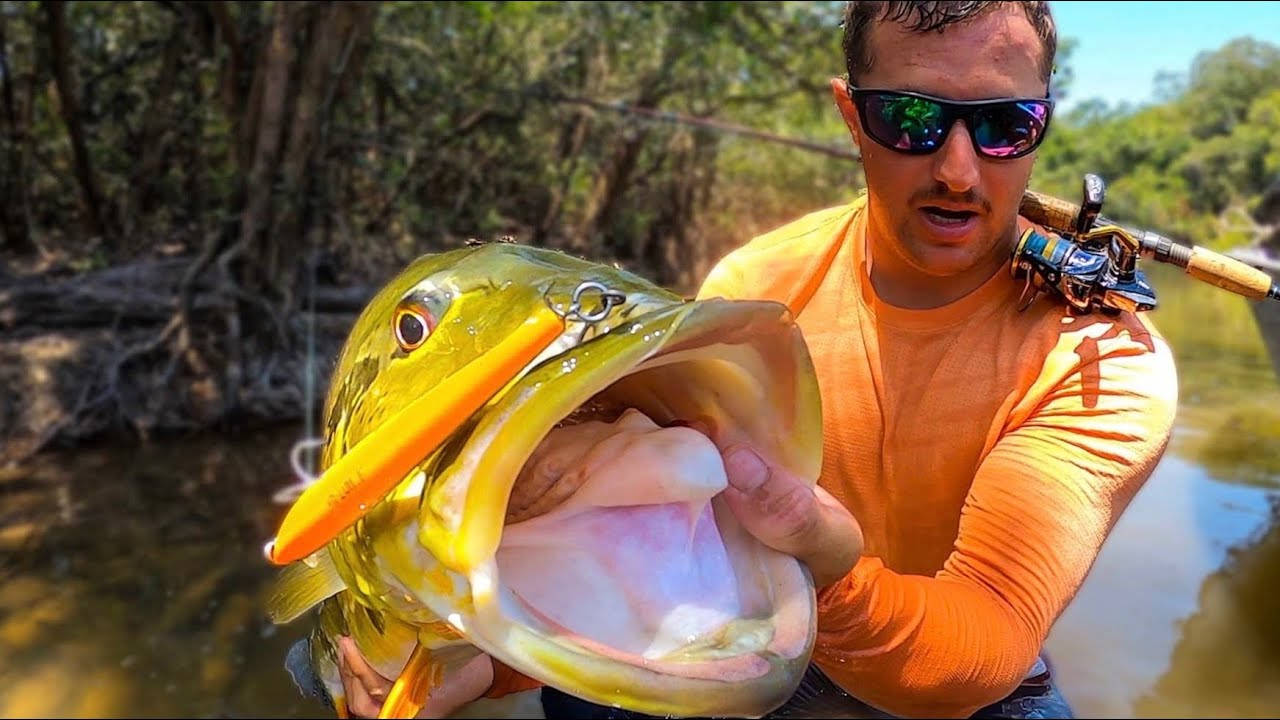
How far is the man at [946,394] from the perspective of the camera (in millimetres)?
1260

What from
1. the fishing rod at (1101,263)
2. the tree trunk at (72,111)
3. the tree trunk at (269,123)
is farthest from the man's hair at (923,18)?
the tree trunk at (72,111)

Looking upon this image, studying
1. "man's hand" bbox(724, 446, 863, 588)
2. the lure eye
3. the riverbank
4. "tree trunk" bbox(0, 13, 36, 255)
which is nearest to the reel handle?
"man's hand" bbox(724, 446, 863, 588)

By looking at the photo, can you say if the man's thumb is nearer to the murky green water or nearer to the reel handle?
the reel handle

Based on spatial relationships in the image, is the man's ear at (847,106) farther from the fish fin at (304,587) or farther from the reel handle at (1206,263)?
the fish fin at (304,587)

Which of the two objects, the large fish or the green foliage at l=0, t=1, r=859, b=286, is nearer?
the large fish

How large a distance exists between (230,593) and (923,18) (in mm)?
4952

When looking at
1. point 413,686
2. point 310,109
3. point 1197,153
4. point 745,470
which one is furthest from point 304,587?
point 1197,153

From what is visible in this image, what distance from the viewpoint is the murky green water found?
4.39 meters

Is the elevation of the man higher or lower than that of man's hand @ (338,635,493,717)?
higher

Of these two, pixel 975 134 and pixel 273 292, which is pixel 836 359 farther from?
pixel 273 292

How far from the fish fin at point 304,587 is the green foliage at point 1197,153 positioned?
39927 millimetres

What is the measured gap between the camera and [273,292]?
757 cm

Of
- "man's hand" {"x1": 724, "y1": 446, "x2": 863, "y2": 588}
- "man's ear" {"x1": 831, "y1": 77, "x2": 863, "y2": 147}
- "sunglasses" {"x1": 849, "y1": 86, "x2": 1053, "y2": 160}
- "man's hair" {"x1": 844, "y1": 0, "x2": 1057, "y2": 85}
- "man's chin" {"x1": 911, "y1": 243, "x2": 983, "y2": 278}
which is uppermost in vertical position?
"man's hair" {"x1": 844, "y1": 0, "x2": 1057, "y2": 85}

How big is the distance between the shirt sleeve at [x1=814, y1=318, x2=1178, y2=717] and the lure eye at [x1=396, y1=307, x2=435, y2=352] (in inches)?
21.8
